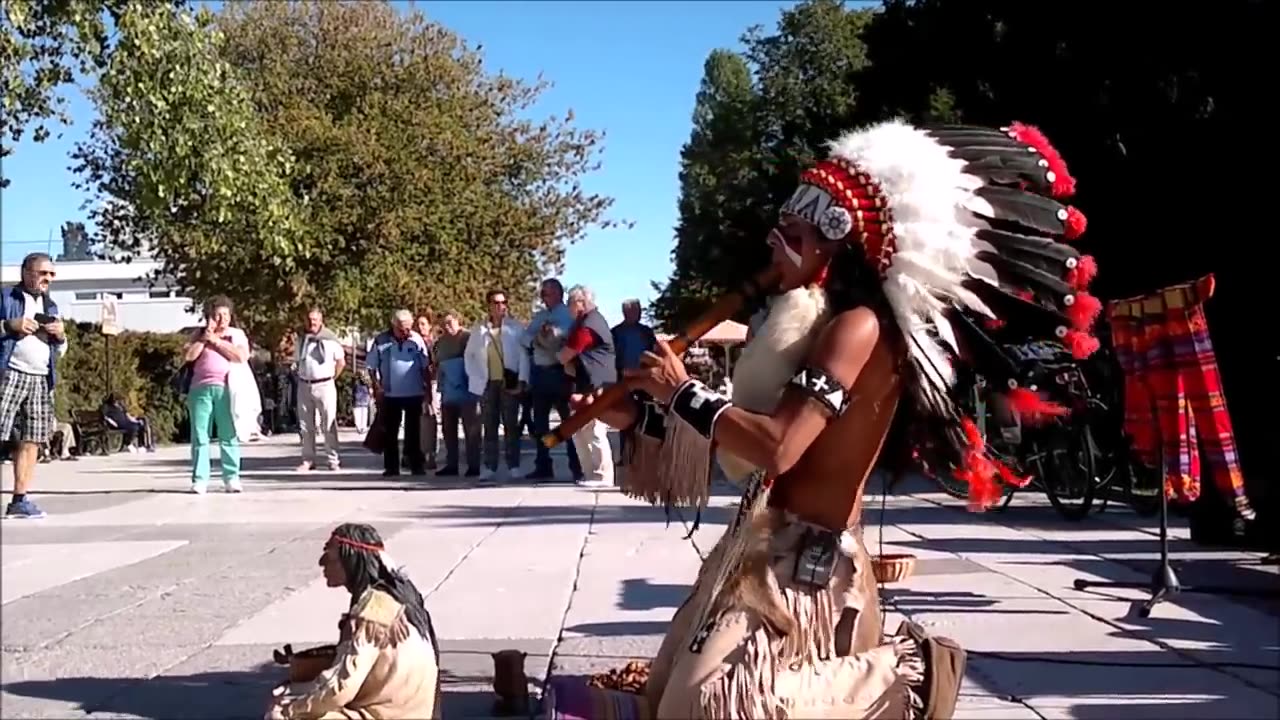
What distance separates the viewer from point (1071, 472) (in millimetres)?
9750

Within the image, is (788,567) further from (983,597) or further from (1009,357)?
(983,597)

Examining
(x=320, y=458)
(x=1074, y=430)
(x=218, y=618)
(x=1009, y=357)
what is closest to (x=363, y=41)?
(x=320, y=458)

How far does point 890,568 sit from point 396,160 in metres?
26.0

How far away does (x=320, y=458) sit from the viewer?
17.2m

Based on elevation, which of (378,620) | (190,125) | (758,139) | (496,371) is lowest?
(378,620)

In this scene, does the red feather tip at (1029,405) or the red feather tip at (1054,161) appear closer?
the red feather tip at (1054,161)

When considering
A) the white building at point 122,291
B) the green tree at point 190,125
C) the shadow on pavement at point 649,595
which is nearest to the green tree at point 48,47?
the green tree at point 190,125

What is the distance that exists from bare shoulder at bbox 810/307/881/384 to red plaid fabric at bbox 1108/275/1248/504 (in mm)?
2905

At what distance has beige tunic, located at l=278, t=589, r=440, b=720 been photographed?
149 inches

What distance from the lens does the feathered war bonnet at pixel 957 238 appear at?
337 centimetres

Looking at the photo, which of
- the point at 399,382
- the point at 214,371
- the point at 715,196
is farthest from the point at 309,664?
the point at 715,196

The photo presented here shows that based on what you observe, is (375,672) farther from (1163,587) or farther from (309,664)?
(1163,587)

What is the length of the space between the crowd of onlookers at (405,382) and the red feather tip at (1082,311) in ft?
21.2

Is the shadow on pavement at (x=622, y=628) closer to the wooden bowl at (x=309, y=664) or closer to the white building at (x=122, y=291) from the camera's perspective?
the wooden bowl at (x=309, y=664)
